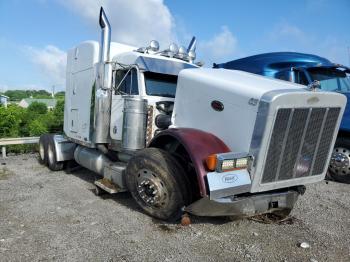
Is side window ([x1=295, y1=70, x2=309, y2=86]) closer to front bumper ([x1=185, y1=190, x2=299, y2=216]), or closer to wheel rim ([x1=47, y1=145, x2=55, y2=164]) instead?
front bumper ([x1=185, y1=190, x2=299, y2=216])

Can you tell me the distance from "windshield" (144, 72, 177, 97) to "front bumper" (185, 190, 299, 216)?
2.42m

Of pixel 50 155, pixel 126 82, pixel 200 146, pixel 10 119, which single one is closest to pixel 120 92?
pixel 126 82

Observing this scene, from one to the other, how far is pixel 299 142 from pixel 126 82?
3.20 m

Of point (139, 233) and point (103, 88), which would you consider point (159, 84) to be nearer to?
point (103, 88)

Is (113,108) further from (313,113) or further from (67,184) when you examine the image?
(313,113)

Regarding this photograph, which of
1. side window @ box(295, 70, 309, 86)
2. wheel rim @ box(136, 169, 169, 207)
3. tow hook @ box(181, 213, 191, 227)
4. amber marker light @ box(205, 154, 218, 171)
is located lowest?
tow hook @ box(181, 213, 191, 227)

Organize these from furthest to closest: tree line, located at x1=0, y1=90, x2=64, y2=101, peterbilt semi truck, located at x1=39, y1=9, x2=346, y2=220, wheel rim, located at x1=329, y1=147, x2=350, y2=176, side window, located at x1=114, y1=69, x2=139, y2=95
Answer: tree line, located at x1=0, y1=90, x2=64, y2=101
wheel rim, located at x1=329, y1=147, x2=350, y2=176
side window, located at x1=114, y1=69, x2=139, y2=95
peterbilt semi truck, located at x1=39, y1=9, x2=346, y2=220

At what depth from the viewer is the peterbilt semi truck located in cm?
414

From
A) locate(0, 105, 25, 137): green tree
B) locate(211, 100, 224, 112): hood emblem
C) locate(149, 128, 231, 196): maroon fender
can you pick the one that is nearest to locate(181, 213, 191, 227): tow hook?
locate(149, 128, 231, 196): maroon fender

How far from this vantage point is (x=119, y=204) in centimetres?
588

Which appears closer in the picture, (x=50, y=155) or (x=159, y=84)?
(x=159, y=84)

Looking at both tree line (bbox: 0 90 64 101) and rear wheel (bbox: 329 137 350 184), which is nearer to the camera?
rear wheel (bbox: 329 137 350 184)

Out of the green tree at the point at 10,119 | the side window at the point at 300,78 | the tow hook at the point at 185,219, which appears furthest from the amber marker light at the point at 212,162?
the green tree at the point at 10,119

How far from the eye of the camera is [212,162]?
4.08 m
